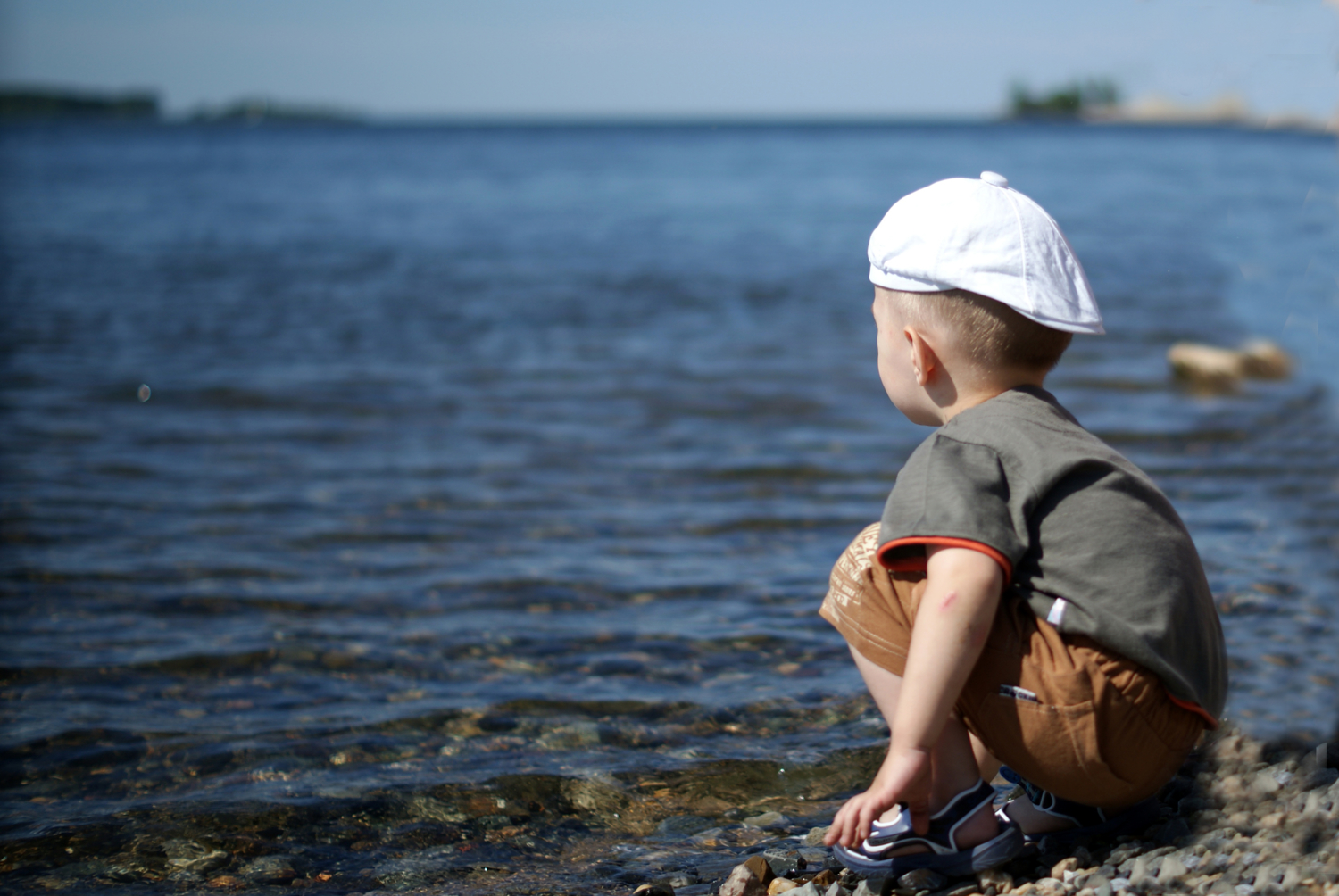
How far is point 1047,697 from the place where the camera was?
1700 millimetres

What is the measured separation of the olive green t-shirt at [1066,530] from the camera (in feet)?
5.40

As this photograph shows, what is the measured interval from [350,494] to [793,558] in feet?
7.63

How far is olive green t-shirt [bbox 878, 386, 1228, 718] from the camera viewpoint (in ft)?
5.40

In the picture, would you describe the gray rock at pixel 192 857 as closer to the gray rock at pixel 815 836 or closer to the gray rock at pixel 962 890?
the gray rock at pixel 815 836

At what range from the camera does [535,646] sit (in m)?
3.57

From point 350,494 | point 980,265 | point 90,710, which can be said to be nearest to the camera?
point 980,265

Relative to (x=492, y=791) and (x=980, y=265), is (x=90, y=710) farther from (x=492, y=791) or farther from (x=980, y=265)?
(x=980, y=265)

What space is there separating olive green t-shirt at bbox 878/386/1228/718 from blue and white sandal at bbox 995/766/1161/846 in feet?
1.16

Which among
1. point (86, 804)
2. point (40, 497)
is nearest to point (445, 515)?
point (40, 497)

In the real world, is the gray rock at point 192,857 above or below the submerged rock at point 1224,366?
below

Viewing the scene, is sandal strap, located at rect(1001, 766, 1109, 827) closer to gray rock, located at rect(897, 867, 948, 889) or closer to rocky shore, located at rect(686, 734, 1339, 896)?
rocky shore, located at rect(686, 734, 1339, 896)

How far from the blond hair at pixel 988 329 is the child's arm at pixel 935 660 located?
0.39m

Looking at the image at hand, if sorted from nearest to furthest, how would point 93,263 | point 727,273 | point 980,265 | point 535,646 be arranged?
point 980,265 < point 535,646 < point 727,273 < point 93,263

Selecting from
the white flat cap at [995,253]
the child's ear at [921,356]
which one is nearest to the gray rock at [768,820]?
the child's ear at [921,356]
